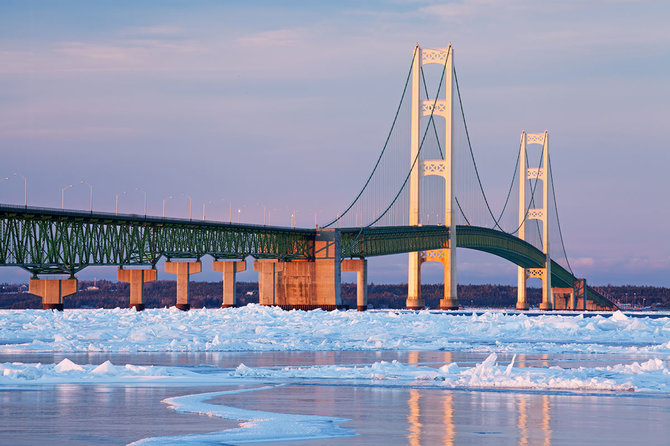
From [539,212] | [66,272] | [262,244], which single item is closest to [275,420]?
[66,272]

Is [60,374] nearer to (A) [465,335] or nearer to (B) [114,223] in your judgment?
(A) [465,335]

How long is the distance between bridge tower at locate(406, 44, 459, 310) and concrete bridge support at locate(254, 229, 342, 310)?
790 centimetres

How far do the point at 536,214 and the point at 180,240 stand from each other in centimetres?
6256

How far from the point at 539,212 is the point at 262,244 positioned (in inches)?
2047

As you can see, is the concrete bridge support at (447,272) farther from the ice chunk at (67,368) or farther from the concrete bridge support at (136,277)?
the ice chunk at (67,368)

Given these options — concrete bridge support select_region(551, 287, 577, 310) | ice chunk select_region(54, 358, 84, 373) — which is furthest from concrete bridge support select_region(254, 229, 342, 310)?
ice chunk select_region(54, 358, 84, 373)

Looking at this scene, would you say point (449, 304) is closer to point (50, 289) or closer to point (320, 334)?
point (50, 289)

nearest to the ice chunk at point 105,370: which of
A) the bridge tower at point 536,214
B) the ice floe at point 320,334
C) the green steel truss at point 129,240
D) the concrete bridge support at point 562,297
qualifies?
the ice floe at point 320,334

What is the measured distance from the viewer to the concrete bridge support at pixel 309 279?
95.6m

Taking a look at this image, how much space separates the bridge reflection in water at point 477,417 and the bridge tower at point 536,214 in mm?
115726

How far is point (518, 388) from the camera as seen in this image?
16.7 m

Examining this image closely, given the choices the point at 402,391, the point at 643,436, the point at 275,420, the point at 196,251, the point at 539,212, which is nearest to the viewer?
the point at 643,436

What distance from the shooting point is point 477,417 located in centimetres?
1284

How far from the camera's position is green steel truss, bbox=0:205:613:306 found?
72812 mm
